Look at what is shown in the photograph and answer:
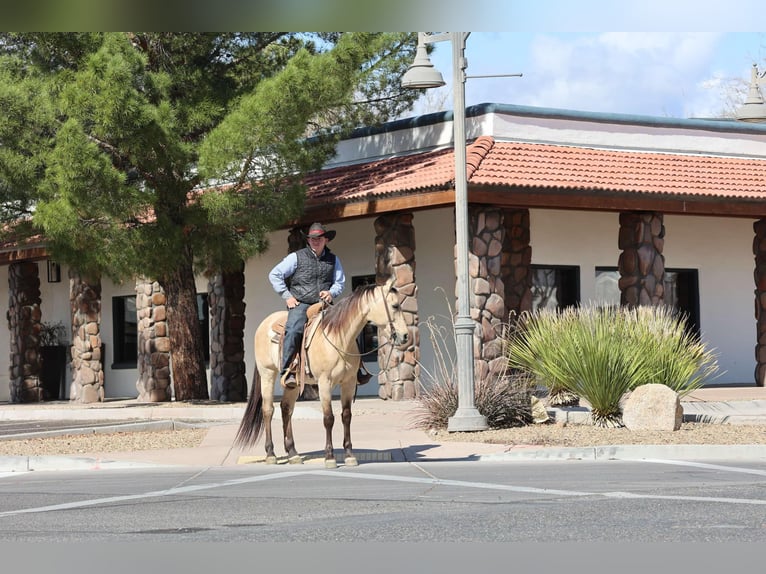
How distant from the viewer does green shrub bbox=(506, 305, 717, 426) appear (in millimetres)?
15664

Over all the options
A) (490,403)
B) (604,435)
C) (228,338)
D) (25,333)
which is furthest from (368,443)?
(25,333)

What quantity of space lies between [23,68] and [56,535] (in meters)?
17.4

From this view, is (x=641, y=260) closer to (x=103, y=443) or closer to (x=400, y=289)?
(x=400, y=289)

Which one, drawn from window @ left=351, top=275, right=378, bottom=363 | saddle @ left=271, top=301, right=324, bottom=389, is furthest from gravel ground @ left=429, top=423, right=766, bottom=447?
window @ left=351, top=275, right=378, bottom=363

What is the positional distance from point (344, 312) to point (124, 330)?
18.9 m

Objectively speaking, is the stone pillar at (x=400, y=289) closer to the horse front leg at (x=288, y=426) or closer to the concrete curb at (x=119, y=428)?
the concrete curb at (x=119, y=428)

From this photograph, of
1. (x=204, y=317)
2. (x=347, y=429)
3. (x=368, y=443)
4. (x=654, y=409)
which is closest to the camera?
(x=347, y=429)

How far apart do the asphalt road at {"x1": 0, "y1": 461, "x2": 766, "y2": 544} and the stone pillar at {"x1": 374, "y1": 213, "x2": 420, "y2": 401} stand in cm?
844

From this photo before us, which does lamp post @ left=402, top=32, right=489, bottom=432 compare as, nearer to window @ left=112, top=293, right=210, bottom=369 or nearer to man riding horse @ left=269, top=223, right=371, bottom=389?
man riding horse @ left=269, top=223, right=371, bottom=389

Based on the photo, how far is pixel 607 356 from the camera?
51.4 ft

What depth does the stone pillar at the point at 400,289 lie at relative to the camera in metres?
21.3

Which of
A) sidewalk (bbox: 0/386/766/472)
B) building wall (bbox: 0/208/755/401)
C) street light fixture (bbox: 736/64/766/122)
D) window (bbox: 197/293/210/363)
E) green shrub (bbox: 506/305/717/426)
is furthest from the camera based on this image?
window (bbox: 197/293/210/363)

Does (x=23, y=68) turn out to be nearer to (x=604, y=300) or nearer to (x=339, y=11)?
(x=604, y=300)

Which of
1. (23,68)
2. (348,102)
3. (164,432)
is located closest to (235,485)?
(164,432)
